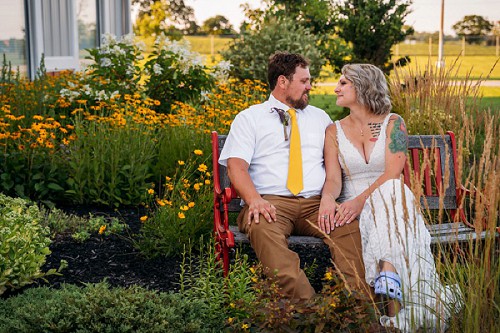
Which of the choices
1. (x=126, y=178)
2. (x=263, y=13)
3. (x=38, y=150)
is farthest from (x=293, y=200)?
(x=263, y=13)

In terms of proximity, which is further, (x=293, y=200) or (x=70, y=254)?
(x=70, y=254)

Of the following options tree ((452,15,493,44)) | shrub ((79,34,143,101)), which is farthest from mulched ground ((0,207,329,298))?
tree ((452,15,493,44))

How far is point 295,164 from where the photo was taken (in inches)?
170

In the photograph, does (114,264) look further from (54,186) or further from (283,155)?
(54,186)

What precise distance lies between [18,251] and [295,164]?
1.62m

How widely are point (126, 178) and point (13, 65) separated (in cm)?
414

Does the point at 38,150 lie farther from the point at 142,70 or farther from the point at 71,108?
the point at 142,70

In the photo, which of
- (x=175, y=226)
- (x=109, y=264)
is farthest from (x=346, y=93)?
(x=109, y=264)

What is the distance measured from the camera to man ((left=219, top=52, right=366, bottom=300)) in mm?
4148

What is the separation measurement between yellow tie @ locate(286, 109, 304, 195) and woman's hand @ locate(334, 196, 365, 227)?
1.12ft

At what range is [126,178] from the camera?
5863mm

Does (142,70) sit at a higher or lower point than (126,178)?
higher

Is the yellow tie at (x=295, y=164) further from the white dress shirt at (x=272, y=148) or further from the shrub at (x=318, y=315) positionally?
the shrub at (x=318, y=315)

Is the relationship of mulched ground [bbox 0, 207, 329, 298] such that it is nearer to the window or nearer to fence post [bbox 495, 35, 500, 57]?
the window
